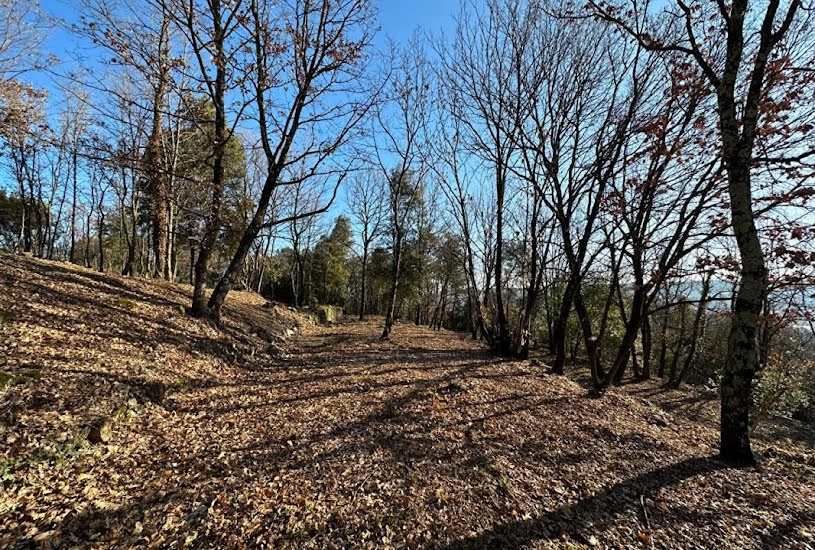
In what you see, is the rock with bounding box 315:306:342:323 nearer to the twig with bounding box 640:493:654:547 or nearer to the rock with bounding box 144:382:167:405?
the rock with bounding box 144:382:167:405

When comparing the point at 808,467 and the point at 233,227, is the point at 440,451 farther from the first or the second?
the point at 233,227

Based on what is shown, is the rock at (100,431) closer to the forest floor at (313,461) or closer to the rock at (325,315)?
the forest floor at (313,461)

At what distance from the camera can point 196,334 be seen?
23.4 feet

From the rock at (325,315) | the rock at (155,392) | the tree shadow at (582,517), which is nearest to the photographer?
the tree shadow at (582,517)

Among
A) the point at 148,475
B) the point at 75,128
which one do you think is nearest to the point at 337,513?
the point at 148,475

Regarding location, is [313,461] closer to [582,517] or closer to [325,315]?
[582,517]

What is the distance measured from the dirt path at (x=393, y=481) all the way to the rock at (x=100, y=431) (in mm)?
146

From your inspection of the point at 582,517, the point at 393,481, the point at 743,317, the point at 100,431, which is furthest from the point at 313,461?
the point at 743,317

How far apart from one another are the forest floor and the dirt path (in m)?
0.02

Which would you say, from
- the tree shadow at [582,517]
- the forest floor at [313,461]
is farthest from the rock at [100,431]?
the tree shadow at [582,517]

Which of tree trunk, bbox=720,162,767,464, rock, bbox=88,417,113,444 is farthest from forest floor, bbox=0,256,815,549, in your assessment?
tree trunk, bbox=720,162,767,464

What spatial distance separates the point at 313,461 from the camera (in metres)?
A: 3.78

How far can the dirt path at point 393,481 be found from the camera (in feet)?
9.00

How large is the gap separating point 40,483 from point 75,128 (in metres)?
21.8
